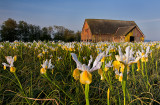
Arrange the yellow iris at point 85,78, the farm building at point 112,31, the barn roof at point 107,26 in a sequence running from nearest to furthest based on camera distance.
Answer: the yellow iris at point 85,78, the farm building at point 112,31, the barn roof at point 107,26

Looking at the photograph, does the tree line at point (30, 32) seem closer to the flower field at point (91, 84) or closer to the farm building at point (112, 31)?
the farm building at point (112, 31)

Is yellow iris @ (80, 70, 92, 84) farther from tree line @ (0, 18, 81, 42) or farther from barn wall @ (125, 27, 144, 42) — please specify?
tree line @ (0, 18, 81, 42)

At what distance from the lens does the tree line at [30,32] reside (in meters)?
44.0

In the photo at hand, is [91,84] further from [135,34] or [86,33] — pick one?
[86,33]

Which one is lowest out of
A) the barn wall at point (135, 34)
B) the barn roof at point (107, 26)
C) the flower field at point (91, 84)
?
the flower field at point (91, 84)

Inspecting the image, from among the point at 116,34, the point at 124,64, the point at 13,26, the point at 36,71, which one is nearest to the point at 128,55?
the point at 124,64

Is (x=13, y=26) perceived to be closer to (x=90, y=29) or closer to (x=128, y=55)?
(x=90, y=29)

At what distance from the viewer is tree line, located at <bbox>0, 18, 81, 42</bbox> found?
44000 millimetres

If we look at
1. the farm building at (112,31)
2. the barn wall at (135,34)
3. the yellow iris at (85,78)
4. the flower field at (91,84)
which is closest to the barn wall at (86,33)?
the farm building at (112,31)

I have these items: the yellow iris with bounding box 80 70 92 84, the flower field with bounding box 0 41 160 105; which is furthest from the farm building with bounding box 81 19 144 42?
the yellow iris with bounding box 80 70 92 84

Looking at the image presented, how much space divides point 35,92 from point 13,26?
49598mm

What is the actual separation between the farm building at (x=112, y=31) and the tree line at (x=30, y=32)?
7.25 metres

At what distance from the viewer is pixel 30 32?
4844cm

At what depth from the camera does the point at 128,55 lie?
3.58 feet
